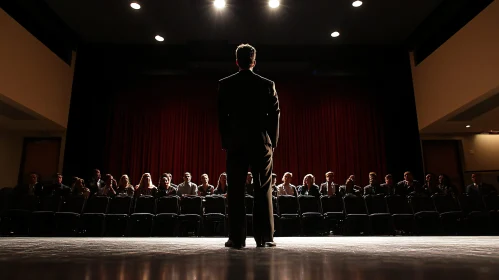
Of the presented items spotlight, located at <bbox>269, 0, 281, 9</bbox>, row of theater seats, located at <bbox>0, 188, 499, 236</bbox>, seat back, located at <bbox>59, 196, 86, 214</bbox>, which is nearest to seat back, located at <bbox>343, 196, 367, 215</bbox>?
row of theater seats, located at <bbox>0, 188, 499, 236</bbox>

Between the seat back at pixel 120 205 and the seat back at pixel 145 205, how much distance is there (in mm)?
137

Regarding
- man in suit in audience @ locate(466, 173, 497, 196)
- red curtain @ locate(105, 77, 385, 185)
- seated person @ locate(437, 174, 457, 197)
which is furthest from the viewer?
red curtain @ locate(105, 77, 385, 185)

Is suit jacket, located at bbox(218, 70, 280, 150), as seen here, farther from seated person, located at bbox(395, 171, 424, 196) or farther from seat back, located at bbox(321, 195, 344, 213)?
seated person, located at bbox(395, 171, 424, 196)

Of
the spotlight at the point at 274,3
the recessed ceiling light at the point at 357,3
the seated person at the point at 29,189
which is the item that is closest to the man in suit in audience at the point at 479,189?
the recessed ceiling light at the point at 357,3

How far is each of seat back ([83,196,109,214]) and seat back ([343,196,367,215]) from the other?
4.20 m

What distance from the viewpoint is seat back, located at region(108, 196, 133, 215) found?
19.4ft

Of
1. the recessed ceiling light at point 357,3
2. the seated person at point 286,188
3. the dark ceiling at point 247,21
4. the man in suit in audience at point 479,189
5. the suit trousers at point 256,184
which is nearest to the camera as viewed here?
the suit trousers at point 256,184

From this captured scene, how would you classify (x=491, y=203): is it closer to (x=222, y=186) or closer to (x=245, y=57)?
(x=222, y=186)

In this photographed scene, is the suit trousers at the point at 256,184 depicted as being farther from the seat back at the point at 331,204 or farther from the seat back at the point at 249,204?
the seat back at the point at 331,204

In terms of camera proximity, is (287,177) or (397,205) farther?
(287,177)

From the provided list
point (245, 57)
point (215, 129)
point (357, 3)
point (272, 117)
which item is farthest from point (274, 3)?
point (272, 117)

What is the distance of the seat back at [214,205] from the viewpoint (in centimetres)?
589

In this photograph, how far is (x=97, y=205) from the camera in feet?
19.3

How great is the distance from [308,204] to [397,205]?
62.5 inches
